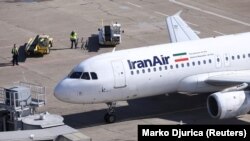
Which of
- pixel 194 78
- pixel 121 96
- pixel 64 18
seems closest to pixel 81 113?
pixel 121 96

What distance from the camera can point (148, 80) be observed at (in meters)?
48.3

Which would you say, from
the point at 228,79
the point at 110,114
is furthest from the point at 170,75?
the point at 110,114

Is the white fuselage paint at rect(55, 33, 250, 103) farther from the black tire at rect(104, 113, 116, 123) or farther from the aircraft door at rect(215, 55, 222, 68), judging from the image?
the black tire at rect(104, 113, 116, 123)

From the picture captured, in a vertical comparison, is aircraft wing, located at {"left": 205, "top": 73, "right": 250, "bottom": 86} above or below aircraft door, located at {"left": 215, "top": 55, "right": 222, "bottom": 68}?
below

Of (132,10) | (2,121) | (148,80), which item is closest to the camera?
(2,121)

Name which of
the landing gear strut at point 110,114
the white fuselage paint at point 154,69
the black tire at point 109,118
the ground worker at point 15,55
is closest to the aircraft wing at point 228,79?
the white fuselage paint at point 154,69

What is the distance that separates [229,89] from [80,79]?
8.85 m

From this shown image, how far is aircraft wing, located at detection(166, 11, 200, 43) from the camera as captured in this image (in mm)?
57844

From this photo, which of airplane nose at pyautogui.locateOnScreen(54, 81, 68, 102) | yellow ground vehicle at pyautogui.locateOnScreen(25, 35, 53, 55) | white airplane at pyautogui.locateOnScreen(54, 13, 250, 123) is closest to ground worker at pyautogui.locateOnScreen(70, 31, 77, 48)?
yellow ground vehicle at pyautogui.locateOnScreen(25, 35, 53, 55)

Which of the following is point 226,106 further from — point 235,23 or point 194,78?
point 235,23

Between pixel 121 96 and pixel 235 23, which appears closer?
pixel 121 96

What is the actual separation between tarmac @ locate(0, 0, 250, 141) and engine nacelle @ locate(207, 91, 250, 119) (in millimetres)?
1803

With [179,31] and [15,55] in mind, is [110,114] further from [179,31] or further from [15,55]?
[15,55]

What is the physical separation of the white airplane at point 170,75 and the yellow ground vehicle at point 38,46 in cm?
1665
